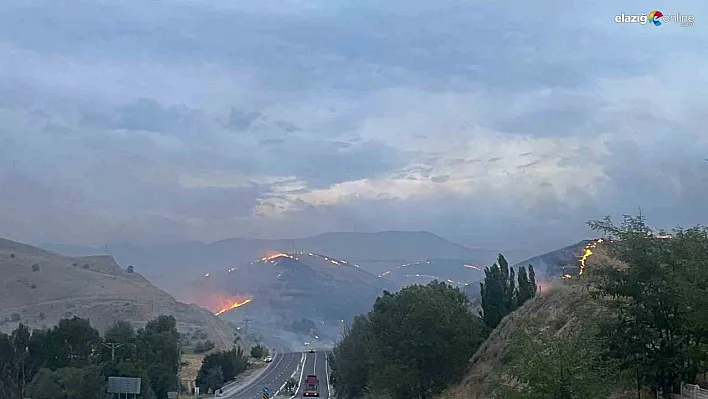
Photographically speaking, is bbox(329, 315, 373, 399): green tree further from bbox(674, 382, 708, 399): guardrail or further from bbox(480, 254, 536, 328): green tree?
bbox(674, 382, 708, 399): guardrail

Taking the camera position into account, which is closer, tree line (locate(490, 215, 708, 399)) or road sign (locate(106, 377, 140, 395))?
tree line (locate(490, 215, 708, 399))

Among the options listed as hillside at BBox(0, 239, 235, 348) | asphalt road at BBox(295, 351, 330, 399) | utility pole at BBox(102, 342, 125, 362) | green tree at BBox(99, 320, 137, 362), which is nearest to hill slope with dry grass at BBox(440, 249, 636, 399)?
asphalt road at BBox(295, 351, 330, 399)

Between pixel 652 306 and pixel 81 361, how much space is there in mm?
78240

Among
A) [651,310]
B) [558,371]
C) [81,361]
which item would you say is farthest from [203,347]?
[558,371]

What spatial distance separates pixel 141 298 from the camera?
195 meters

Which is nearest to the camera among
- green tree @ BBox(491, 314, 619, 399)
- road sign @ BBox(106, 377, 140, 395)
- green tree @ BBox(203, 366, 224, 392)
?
green tree @ BBox(491, 314, 619, 399)

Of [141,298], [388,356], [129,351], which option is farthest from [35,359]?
[141,298]

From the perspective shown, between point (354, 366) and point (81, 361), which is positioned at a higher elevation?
point (81, 361)

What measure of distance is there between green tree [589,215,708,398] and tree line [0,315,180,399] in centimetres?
6105

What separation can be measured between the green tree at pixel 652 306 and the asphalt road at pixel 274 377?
6698 centimetres

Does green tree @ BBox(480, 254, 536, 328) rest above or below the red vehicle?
above

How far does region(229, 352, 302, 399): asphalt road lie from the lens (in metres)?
96.7

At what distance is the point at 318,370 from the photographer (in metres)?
133

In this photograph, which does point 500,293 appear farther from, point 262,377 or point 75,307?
point 75,307
